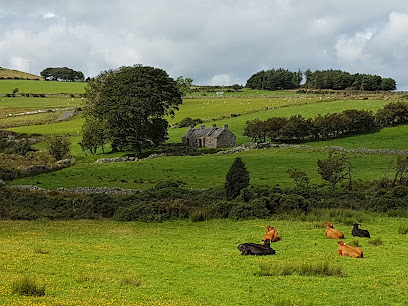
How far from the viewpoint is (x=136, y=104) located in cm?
7831

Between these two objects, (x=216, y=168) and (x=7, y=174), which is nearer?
(x=7, y=174)

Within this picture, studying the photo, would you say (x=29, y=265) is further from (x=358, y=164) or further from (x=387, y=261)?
(x=358, y=164)

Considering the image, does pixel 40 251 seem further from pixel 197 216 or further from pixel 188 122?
pixel 188 122

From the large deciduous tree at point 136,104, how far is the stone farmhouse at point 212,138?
12.8 meters

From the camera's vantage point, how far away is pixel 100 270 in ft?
→ 52.9

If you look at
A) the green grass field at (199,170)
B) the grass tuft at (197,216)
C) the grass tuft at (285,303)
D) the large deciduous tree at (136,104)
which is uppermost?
the large deciduous tree at (136,104)

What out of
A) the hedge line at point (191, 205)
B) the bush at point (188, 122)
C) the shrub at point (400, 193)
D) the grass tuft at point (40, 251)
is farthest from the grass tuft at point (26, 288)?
the bush at point (188, 122)

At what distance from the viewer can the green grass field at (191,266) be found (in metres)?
13.0

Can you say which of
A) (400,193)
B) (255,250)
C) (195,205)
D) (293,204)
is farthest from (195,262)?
(400,193)

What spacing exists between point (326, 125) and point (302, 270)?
78236 mm

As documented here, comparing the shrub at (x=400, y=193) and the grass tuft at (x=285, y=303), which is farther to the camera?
the shrub at (x=400, y=193)

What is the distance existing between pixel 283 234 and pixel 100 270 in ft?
40.1

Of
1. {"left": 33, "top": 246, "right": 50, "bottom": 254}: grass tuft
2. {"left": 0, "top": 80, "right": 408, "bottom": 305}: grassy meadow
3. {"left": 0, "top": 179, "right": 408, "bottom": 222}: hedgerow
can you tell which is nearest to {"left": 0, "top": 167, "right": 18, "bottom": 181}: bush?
{"left": 0, "top": 179, "right": 408, "bottom": 222}: hedgerow

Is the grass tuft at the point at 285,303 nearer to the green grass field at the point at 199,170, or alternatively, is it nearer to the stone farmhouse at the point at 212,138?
the green grass field at the point at 199,170
